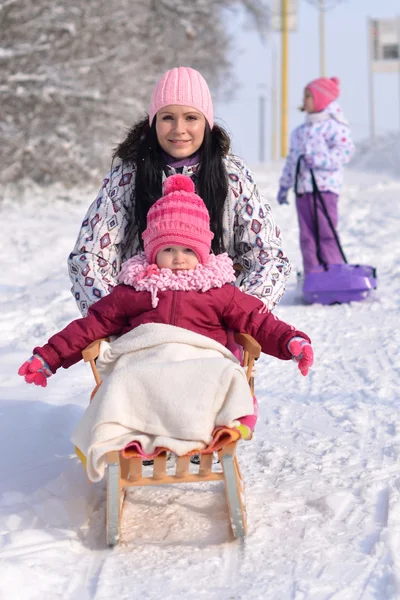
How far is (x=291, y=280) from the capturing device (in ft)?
25.6

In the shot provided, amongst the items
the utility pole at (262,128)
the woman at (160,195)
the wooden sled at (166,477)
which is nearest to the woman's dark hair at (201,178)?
the woman at (160,195)

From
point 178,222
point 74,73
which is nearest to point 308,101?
point 178,222

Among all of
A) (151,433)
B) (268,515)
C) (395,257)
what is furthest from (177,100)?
(395,257)

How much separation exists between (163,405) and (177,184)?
3.11ft

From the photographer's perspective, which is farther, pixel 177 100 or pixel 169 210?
pixel 177 100

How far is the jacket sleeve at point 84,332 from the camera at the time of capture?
3.07 metres

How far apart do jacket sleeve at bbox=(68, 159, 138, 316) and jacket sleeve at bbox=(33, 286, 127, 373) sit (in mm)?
280

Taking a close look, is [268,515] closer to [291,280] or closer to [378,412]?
[378,412]

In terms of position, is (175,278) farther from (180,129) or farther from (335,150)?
(335,150)

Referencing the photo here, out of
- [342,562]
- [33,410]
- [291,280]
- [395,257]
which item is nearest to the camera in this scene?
[342,562]

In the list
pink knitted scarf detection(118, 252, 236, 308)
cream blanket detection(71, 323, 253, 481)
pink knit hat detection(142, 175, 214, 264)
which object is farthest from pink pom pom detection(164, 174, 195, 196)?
cream blanket detection(71, 323, 253, 481)

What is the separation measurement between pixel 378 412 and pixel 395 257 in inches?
184

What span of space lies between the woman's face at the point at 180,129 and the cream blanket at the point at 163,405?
97 centimetres

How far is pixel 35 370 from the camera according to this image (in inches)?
119
